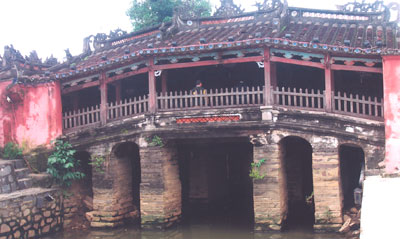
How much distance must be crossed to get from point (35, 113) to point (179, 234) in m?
6.22

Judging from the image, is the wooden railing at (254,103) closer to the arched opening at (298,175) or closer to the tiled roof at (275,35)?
the tiled roof at (275,35)

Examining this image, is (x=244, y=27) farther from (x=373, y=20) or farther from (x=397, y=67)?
(x=397, y=67)

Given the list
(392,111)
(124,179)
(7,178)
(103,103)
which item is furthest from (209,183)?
(392,111)

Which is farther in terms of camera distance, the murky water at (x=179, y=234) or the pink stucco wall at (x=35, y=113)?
the pink stucco wall at (x=35, y=113)

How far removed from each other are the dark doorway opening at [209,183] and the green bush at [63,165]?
3711 mm

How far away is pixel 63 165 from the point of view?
13.9 m

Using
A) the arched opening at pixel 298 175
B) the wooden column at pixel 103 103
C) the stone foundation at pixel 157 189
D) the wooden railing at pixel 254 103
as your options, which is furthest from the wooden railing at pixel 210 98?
→ the arched opening at pixel 298 175

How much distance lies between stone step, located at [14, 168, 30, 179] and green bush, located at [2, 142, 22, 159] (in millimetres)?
804

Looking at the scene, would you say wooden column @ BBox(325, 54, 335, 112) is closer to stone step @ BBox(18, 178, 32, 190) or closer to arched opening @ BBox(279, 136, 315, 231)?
arched opening @ BBox(279, 136, 315, 231)

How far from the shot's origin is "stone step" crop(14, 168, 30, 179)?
44.5 feet

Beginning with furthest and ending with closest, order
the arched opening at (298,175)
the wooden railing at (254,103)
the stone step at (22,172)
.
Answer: the arched opening at (298,175) < the stone step at (22,172) < the wooden railing at (254,103)

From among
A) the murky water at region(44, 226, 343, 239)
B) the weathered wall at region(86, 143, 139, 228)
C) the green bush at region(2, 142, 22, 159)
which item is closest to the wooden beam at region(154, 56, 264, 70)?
the weathered wall at region(86, 143, 139, 228)

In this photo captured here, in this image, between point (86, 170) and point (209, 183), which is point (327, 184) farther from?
point (86, 170)

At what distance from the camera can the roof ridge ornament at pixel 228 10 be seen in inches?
608
